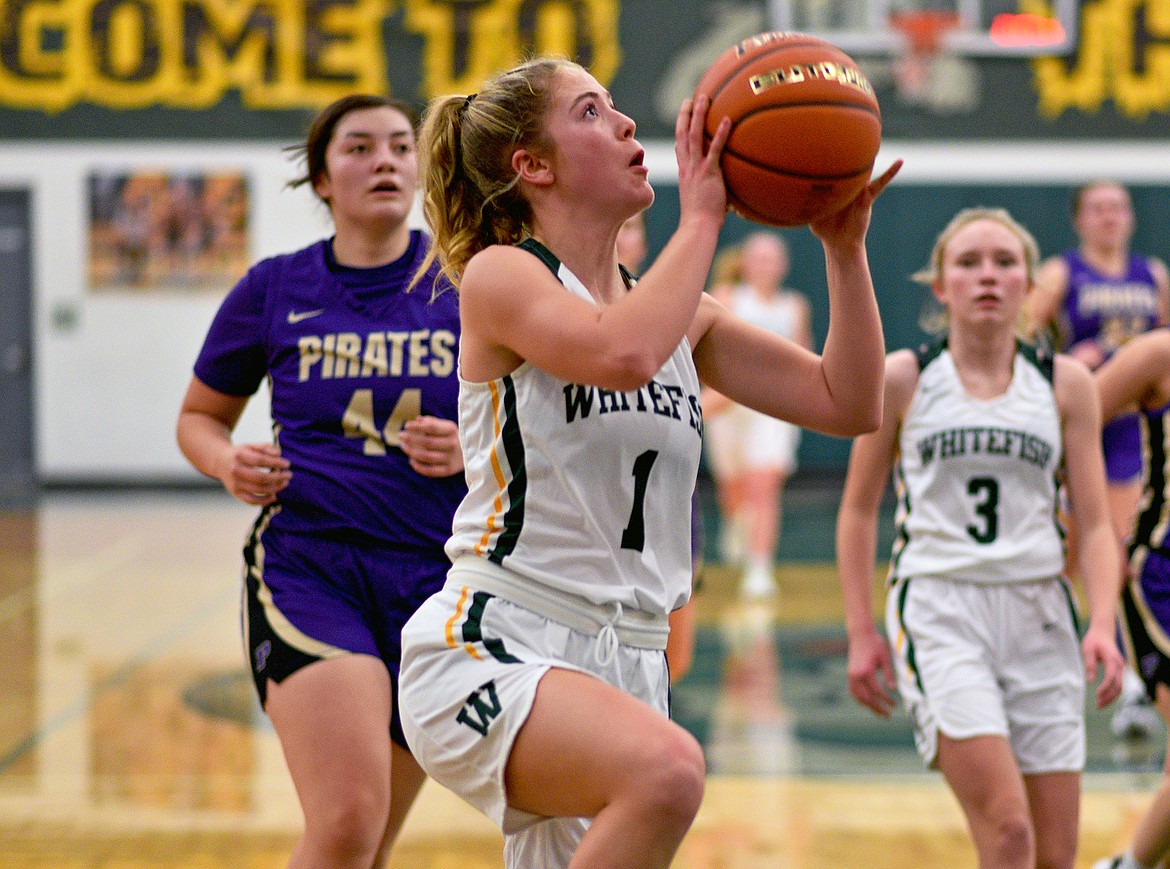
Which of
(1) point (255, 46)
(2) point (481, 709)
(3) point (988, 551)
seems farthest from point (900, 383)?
(1) point (255, 46)

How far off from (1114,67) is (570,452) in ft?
43.1

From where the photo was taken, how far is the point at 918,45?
13.4 meters

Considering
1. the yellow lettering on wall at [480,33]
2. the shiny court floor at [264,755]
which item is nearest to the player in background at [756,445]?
the shiny court floor at [264,755]

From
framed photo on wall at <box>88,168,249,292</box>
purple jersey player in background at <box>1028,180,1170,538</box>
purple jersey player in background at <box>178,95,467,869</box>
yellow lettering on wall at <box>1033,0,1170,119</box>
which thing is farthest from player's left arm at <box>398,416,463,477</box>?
yellow lettering on wall at <box>1033,0,1170,119</box>

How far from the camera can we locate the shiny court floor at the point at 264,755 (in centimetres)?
438

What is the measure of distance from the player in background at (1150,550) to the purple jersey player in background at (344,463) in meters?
1.65

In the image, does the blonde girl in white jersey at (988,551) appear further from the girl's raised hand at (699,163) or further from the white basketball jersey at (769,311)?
the white basketball jersey at (769,311)

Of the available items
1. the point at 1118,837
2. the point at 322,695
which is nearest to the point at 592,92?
the point at 322,695

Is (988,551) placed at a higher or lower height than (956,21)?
lower

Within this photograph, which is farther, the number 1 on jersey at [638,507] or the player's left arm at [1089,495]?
the player's left arm at [1089,495]

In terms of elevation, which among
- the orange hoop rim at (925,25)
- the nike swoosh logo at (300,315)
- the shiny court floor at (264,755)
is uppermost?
the orange hoop rim at (925,25)

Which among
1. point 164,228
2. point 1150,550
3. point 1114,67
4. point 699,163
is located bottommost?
point 1150,550

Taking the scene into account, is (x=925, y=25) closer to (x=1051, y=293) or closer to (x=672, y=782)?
(x=1051, y=293)

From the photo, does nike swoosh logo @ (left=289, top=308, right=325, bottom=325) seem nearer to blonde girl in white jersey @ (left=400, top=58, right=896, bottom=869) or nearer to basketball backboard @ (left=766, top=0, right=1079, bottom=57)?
blonde girl in white jersey @ (left=400, top=58, right=896, bottom=869)
